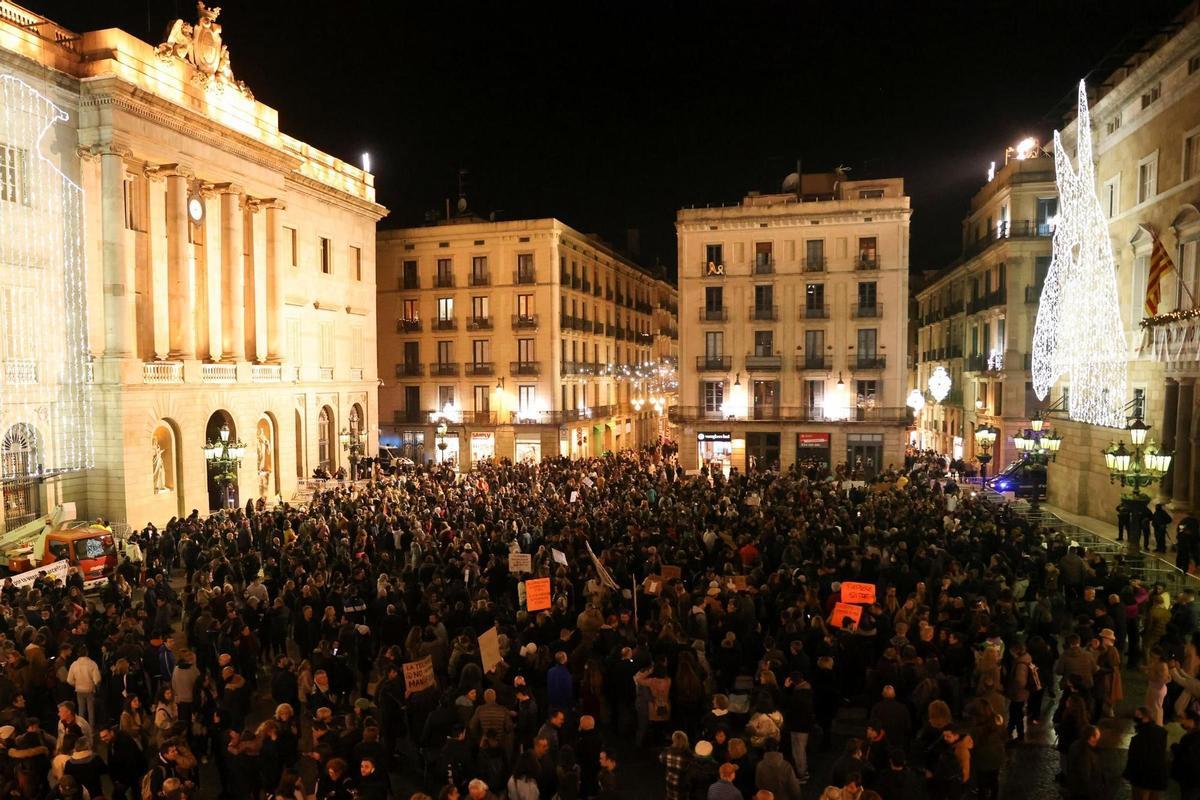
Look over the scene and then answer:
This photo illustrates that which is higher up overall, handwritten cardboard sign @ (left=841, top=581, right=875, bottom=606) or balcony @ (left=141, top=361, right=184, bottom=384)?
balcony @ (left=141, top=361, right=184, bottom=384)

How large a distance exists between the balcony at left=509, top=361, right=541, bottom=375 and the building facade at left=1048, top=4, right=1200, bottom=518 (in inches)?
1055

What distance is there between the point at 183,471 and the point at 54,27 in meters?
14.2

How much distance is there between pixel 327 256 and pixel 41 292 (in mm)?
15052

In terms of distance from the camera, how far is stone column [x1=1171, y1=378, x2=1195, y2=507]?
69.2 ft

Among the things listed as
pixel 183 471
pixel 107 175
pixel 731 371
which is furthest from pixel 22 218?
pixel 731 371

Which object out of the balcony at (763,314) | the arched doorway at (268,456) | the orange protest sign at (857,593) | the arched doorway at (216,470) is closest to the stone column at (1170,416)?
the orange protest sign at (857,593)

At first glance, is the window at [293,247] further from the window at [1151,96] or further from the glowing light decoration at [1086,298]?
the window at [1151,96]

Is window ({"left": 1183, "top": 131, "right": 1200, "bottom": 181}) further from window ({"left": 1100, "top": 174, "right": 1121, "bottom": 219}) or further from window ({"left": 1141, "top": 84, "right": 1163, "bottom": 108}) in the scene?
window ({"left": 1100, "top": 174, "right": 1121, "bottom": 219})

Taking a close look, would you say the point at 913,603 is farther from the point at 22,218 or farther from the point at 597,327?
the point at 597,327

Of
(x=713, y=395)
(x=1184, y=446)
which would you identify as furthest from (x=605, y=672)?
(x=713, y=395)

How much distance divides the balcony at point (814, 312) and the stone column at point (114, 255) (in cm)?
3028

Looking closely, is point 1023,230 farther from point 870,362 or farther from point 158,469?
point 158,469

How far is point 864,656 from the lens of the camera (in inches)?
445

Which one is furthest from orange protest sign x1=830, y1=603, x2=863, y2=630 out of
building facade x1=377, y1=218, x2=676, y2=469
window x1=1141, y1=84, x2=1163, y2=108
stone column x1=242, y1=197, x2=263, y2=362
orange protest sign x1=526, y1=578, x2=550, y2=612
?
building facade x1=377, y1=218, x2=676, y2=469
